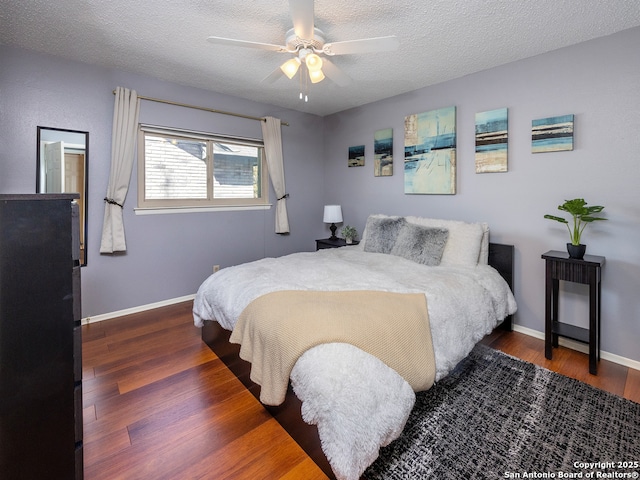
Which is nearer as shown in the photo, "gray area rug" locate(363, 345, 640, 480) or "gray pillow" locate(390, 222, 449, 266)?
"gray area rug" locate(363, 345, 640, 480)

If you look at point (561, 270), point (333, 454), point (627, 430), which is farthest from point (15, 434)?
point (561, 270)

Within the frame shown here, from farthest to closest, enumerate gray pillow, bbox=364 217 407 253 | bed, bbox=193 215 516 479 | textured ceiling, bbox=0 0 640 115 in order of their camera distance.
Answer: gray pillow, bbox=364 217 407 253 → textured ceiling, bbox=0 0 640 115 → bed, bbox=193 215 516 479

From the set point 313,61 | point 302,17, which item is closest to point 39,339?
point 302,17

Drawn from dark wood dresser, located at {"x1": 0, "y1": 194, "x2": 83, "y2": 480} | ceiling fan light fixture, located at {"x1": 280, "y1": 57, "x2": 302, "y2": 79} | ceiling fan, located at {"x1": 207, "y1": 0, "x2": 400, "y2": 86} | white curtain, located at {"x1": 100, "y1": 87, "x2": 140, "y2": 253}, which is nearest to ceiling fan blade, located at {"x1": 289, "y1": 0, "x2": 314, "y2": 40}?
ceiling fan, located at {"x1": 207, "y1": 0, "x2": 400, "y2": 86}

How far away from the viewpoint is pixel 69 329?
105 cm

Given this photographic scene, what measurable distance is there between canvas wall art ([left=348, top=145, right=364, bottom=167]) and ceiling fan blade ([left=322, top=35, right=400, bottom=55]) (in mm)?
2199

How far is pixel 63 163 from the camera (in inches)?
112

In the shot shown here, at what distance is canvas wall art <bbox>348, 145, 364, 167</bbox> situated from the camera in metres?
4.28

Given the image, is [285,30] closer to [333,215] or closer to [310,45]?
[310,45]

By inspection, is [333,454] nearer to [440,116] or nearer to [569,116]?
[569,116]

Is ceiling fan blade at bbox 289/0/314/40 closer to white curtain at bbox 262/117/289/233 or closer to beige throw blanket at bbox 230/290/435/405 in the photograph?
beige throw blanket at bbox 230/290/435/405

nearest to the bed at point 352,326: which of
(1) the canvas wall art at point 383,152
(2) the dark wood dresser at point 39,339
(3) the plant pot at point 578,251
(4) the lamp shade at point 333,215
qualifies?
(3) the plant pot at point 578,251

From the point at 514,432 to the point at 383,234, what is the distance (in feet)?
6.70

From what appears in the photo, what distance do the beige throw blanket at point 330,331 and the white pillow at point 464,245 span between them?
1.13 meters
